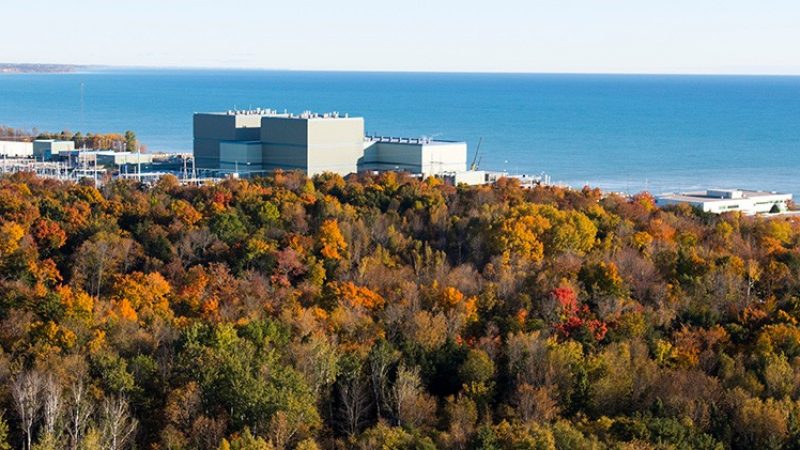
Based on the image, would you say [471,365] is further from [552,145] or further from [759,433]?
[552,145]

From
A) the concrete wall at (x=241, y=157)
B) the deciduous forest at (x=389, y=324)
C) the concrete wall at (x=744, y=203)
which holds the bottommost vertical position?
the deciduous forest at (x=389, y=324)

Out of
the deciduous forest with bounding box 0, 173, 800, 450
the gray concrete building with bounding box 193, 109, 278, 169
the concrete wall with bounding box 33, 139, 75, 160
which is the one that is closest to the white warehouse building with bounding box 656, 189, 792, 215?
the deciduous forest with bounding box 0, 173, 800, 450

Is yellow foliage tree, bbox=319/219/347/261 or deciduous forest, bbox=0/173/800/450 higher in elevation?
yellow foliage tree, bbox=319/219/347/261

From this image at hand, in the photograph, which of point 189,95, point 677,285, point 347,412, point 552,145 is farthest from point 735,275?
point 189,95

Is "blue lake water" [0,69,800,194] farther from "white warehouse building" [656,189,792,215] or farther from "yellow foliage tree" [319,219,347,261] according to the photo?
"yellow foliage tree" [319,219,347,261]

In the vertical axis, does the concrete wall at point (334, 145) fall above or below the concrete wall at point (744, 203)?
above

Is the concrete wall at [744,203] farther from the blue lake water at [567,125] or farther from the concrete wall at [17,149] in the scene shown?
the concrete wall at [17,149]

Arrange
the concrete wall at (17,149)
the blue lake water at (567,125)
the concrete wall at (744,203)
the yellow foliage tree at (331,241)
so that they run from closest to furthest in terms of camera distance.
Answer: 1. the yellow foliage tree at (331,241)
2. the concrete wall at (744,203)
3. the concrete wall at (17,149)
4. the blue lake water at (567,125)

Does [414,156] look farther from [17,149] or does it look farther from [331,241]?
[17,149]

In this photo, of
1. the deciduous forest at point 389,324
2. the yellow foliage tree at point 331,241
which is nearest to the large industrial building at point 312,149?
the deciduous forest at point 389,324
